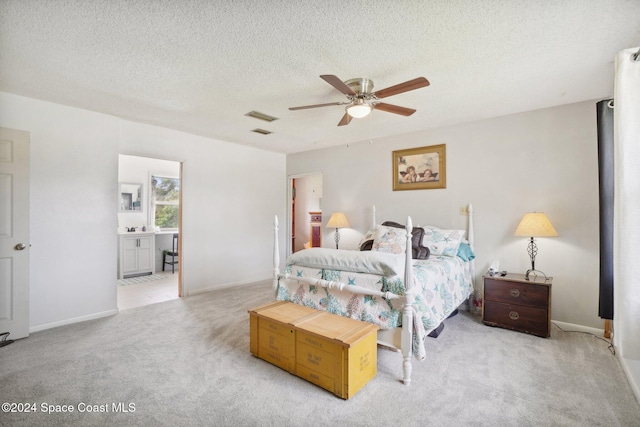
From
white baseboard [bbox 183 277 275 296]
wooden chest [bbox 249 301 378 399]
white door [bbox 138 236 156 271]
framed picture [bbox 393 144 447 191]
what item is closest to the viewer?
wooden chest [bbox 249 301 378 399]

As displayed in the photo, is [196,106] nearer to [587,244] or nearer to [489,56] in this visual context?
[489,56]

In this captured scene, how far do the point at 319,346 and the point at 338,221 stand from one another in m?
2.97

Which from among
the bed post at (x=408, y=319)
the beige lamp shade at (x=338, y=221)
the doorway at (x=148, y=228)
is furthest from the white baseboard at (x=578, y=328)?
the doorway at (x=148, y=228)

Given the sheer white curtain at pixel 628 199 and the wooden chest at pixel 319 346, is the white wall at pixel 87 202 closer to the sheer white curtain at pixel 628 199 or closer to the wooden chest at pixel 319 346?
the wooden chest at pixel 319 346

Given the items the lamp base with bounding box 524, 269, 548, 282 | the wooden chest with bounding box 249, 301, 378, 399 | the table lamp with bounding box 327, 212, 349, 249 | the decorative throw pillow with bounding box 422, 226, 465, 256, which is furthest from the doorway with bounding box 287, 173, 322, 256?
the wooden chest with bounding box 249, 301, 378, 399

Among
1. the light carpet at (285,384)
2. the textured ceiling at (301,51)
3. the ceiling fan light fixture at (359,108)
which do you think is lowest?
the light carpet at (285,384)

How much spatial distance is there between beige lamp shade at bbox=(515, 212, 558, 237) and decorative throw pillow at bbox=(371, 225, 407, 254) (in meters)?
1.21

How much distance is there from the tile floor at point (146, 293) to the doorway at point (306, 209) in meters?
3.06

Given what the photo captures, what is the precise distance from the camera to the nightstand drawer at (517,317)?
2.92m

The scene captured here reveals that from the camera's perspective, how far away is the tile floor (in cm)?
414

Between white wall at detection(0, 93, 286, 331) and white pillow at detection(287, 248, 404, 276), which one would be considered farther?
white wall at detection(0, 93, 286, 331)

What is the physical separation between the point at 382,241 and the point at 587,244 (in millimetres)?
2119

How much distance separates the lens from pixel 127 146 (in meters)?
3.89

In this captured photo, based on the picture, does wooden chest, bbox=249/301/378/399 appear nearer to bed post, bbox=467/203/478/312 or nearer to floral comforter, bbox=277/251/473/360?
floral comforter, bbox=277/251/473/360
